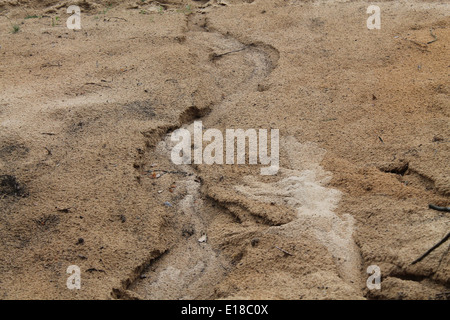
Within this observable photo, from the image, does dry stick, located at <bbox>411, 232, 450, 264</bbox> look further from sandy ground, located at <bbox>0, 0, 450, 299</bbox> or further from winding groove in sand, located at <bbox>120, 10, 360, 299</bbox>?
winding groove in sand, located at <bbox>120, 10, 360, 299</bbox>

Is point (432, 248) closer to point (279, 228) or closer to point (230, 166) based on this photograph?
point (279, 228)

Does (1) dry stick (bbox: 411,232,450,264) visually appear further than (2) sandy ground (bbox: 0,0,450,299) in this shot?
No

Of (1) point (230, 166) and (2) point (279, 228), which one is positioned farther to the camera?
(1) point (230, 166)

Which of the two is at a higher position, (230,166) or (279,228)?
(230,166)

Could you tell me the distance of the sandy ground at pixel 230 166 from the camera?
251 cm

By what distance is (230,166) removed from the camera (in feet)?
10.8

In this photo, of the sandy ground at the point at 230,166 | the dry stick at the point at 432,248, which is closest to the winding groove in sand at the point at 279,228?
the sandy ground at the point at 230,166

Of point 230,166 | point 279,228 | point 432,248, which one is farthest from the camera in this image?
point 230,166

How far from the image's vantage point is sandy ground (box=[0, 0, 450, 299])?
8.25 ft

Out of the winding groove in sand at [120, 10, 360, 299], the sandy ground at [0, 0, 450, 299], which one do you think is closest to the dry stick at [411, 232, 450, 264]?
the sandy ground at [0, 0, 450, 299]

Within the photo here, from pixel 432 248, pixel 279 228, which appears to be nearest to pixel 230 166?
pixel 279 228

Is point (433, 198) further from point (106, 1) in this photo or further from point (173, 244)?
point (106, 1)

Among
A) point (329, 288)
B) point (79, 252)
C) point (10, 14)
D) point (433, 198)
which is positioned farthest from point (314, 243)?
point (10, 14)

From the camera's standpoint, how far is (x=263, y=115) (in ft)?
12.2
